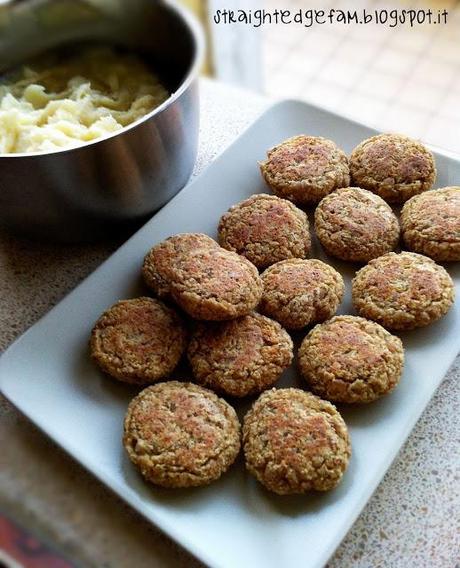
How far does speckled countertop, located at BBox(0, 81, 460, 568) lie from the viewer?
661 millimetres

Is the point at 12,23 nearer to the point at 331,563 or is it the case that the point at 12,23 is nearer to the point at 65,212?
the point at 65,212

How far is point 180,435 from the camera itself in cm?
83

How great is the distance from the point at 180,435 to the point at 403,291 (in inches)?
14.1

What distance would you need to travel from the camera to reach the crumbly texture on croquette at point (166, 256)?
3.23 feet

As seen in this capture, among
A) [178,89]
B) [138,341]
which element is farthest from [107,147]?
[138,341]

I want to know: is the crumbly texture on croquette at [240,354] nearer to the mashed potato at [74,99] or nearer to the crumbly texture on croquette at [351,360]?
the crumbly texture on croquette at [351,360]

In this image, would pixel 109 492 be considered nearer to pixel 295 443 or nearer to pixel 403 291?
pixel 295 443

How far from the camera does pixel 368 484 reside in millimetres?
813

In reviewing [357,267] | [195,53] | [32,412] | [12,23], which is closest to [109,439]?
[32,412]

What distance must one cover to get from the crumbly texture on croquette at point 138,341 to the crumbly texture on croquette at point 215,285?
0.03 metres

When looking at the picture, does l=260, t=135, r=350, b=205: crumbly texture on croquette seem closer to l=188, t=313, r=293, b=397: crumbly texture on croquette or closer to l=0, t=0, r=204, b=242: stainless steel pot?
l=0, t=0, r=204, b=242: stainless steel pot

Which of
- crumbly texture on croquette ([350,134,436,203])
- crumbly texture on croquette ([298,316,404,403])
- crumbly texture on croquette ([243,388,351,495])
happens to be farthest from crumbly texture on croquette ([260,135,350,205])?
crumbly texture on croquette ([243,388,351,495])

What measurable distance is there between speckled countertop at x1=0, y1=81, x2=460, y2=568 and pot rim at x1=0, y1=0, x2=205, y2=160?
22 centimetres

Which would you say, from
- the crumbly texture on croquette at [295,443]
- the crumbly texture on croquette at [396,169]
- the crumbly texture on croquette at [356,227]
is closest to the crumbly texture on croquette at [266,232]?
the crumbly texture on croquette at [356,227]
